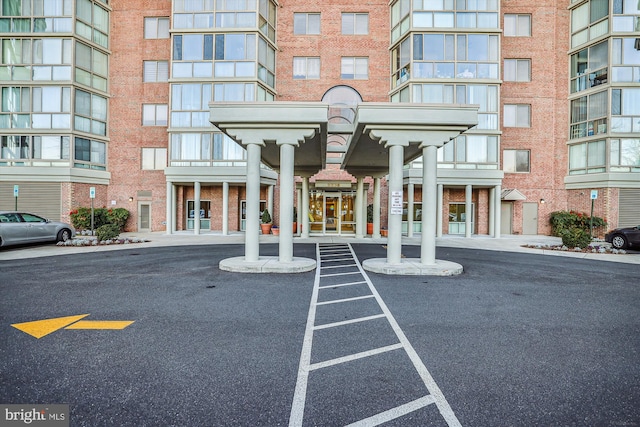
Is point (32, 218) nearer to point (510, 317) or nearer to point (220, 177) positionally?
point (220, 177)

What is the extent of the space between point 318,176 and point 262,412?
1992 cm

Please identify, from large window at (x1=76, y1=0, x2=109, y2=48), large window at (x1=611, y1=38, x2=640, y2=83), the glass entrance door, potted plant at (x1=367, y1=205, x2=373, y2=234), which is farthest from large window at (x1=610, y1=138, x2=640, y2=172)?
large window at (x1=76, y1=0, x2=109, y2=48)

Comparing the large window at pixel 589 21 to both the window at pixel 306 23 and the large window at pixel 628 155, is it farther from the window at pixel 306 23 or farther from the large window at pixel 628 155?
Result: the window at pixel 306 23

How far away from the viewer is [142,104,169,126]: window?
2278cm

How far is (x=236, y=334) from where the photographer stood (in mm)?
4637

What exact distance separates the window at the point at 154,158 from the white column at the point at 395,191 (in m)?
18.4

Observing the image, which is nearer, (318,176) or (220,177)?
(220,177)

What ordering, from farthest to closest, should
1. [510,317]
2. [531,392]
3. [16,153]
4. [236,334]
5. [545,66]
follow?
[545,66], [16,153], [510,317], [236,334], [531,392]

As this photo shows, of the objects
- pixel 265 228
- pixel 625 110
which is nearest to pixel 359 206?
pixel 265 228

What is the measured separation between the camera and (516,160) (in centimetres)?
2183

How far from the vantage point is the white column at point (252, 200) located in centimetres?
959

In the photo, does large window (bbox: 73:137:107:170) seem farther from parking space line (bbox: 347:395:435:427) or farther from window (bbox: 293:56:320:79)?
parking space line (bbox: 347:395:435:427)

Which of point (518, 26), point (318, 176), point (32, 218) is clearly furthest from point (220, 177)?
point (518, 26)

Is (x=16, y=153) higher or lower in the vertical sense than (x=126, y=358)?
higher
